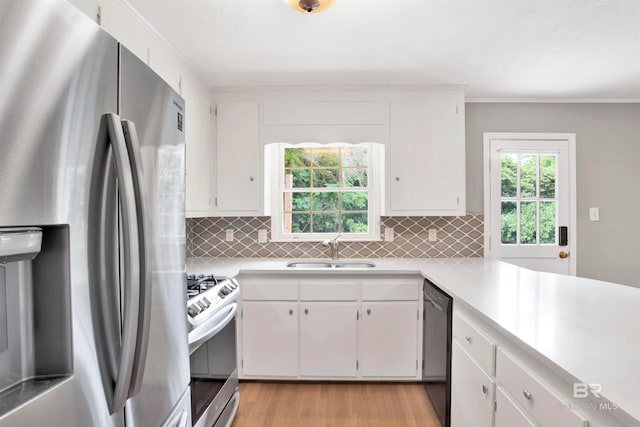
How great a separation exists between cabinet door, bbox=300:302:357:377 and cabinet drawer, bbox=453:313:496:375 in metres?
0.86

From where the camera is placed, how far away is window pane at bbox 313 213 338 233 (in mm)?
3123

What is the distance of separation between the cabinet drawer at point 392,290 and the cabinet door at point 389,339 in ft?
0.13

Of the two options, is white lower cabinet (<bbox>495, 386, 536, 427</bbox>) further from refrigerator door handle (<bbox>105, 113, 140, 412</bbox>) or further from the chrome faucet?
the chrome faucet

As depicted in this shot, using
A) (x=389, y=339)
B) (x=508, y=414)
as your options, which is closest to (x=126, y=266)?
(x=508, y=414)

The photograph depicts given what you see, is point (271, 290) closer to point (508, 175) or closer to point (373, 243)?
point (373, 243)

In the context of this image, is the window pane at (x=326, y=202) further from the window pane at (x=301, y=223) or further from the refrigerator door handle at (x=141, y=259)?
the refrigerator door handle at (x=141, y=259)

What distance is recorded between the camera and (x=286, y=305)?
8.14 feet

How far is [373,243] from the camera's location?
3.07m

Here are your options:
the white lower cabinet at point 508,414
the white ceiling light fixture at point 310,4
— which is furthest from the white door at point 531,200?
the white ceiling light fixture at point 310,4

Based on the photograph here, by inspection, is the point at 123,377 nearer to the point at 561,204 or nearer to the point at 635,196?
the point at 561,204

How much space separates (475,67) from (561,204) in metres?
1.56

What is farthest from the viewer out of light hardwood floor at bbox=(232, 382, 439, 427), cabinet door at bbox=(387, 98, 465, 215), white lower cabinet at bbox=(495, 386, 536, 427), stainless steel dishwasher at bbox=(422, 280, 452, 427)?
cabinet door at bbox=(387, 98, 465, 215)

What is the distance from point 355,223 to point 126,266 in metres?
2.54

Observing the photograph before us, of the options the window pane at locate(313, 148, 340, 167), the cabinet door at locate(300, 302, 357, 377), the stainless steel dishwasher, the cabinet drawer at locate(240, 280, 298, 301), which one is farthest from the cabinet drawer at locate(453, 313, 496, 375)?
the window pane at locate(313, 148, 340, 167)
